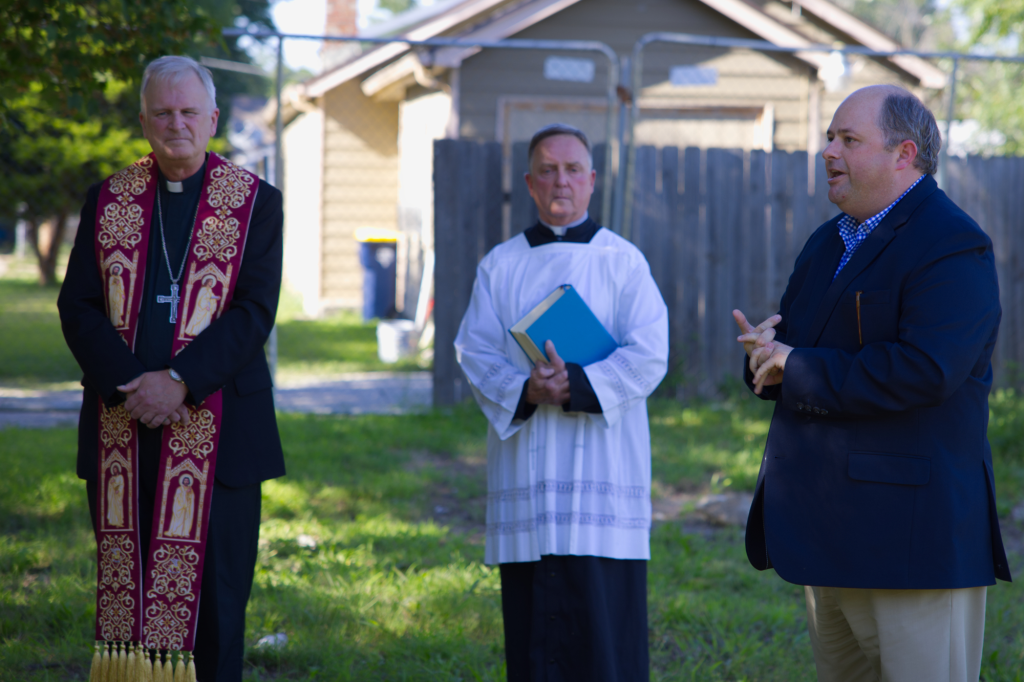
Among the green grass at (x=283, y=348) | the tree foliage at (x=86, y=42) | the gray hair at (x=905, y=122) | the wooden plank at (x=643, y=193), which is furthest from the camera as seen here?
the green grass at (x=283, y=348)

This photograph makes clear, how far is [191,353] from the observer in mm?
2779

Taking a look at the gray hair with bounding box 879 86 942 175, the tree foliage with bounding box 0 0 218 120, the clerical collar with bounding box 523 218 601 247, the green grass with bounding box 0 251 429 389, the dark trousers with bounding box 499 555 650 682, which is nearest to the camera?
the gray hair with bounding box 879 86 942 175

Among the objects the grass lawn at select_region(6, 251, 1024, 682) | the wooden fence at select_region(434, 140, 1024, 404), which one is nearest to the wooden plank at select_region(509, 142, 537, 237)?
the wooden fence at select_region(434, 140, 1024, 404)

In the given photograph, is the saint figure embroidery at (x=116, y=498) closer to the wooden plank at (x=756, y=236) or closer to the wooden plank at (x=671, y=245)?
the wooden plank at (x=671, y=245)

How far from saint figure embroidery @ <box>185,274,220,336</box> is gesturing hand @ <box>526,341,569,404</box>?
3.57 feet

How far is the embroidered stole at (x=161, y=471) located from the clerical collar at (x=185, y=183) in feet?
0.32

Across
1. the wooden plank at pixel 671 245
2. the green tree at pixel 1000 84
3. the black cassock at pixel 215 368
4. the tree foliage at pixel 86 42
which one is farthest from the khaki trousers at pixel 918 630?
the green tree at pixel 1000 84

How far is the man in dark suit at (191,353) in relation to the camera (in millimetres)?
2789

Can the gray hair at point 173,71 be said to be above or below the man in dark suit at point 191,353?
above

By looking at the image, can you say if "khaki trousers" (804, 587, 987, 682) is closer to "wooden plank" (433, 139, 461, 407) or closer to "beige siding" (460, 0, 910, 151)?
"wooden plank" (433, 139, 461, 407)

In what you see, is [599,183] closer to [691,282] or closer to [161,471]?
[691,282]

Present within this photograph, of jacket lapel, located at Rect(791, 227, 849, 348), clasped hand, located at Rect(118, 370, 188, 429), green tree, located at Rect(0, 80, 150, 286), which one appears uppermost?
green tree, located at Rect(0, 80, 150, 286)

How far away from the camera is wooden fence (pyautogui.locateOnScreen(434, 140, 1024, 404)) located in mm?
7680

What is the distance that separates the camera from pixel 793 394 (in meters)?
2.35
